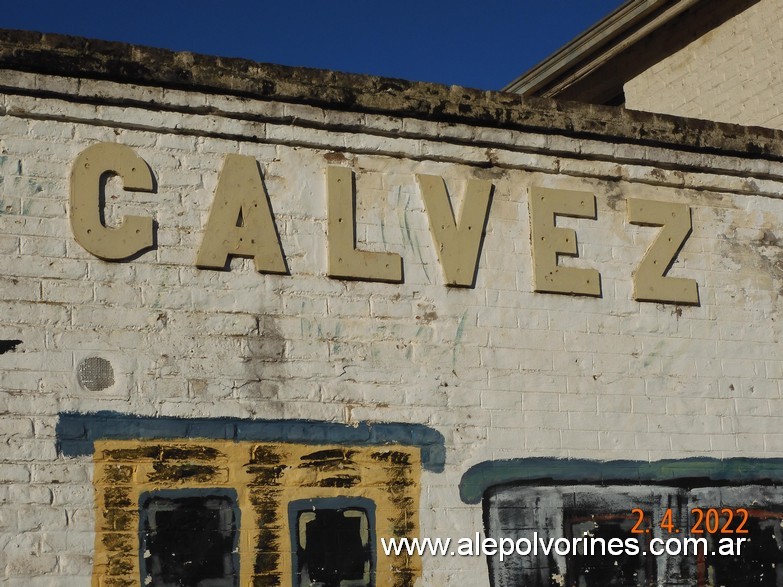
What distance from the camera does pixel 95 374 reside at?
5.75m

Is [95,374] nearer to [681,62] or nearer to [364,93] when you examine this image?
[364,93]

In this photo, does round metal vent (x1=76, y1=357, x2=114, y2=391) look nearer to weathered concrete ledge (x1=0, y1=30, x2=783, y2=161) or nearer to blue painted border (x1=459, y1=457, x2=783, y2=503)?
weathered concrete ledge (x1=0, y1=30, x2=783, y2=161)

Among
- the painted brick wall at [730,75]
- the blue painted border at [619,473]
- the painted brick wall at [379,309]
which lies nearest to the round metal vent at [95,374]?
the painted brick wall at [379,309]

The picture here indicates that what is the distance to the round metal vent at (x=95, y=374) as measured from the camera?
5727mm

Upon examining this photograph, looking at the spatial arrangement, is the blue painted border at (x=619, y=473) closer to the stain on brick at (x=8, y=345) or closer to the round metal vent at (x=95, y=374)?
the round metal vent at (x=95, y=374)

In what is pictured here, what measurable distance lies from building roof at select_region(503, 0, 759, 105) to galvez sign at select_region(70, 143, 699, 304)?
4070mm

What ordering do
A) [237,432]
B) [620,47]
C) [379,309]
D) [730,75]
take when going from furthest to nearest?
[620,47] < [730,75] < [379,309] < [237,432]

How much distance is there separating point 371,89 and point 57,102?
1.84 metres

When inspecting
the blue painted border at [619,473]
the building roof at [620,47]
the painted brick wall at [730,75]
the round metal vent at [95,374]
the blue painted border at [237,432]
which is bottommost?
the blue painted border at [619,473]

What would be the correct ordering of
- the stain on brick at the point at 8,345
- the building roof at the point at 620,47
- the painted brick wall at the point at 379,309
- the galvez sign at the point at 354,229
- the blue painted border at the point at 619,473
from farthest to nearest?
the building roof at the point at 620,47 < the blue painted border at the point at 619,473 < the galvez sign at the point at 354,229 < the painted brick wall at the point at 379,309 < the stain on brick at the point at 8,345

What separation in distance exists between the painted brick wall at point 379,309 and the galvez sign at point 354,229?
0.21ft

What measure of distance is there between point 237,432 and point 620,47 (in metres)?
7.07

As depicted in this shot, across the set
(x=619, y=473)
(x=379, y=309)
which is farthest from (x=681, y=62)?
(x=379, y=309)

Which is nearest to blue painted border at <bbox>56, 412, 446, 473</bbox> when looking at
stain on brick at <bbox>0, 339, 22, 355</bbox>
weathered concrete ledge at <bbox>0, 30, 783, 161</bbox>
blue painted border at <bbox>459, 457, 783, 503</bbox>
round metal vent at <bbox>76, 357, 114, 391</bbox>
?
round metal vent at <bbox>76, 357, 114, 391</bbox>
